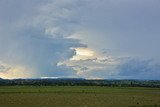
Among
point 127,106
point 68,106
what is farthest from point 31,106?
point 127,106

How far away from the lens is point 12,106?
47719mm

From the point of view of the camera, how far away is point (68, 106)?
48875 millimetres

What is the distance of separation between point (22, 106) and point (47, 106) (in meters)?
3.19

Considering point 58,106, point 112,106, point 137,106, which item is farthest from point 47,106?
point 137,106

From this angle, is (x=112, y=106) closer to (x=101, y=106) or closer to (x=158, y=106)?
(x=101, y=106)

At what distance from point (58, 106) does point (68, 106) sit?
1.30 m

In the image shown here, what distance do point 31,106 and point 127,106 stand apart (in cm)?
1284

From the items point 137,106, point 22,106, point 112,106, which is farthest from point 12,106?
point 137,106

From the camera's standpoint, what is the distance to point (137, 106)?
50.6 metres

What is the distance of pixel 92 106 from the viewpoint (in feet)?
160

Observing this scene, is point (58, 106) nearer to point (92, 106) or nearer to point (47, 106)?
point (47, 106)

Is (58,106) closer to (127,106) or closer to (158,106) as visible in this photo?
(127,106)

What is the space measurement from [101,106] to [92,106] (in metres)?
1.29

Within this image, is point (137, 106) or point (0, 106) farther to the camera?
point (137, 106)
